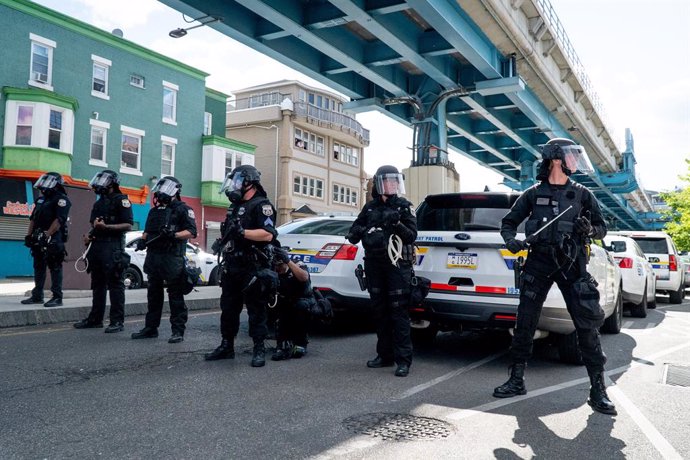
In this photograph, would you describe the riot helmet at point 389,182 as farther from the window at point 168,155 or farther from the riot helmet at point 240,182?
the window at point 168,155

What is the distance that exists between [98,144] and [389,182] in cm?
2291

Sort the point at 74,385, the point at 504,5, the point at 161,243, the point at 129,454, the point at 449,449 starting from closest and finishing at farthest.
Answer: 1. the point at 129,454
2. the point at 449,449
3. the point at 74,385
4. the point at 161,243
5. the point at 504,5

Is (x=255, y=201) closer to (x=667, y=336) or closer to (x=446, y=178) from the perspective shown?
(x=667, y=336)

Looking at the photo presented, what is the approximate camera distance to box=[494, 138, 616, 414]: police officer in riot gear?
14.0 ft

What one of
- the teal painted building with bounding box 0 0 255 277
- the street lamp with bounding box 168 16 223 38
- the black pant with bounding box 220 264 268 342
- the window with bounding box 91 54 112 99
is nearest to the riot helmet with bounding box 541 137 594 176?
the black pant with bounding box 220 264 268 342

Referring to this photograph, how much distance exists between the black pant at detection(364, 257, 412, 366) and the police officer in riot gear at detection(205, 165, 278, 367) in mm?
992

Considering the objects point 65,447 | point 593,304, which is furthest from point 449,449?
point 65,447

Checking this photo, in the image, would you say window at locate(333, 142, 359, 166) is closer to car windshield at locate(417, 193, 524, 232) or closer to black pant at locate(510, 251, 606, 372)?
car windshield at locate(417, 193, 524, 232)

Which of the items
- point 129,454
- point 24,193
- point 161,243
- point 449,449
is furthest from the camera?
point 24,193

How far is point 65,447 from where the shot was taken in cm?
310

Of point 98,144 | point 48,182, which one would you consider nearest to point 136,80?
point 98,144

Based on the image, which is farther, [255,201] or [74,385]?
[255,201]

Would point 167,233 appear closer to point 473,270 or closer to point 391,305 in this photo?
point 391,305

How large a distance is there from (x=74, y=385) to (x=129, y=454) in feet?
5.64
